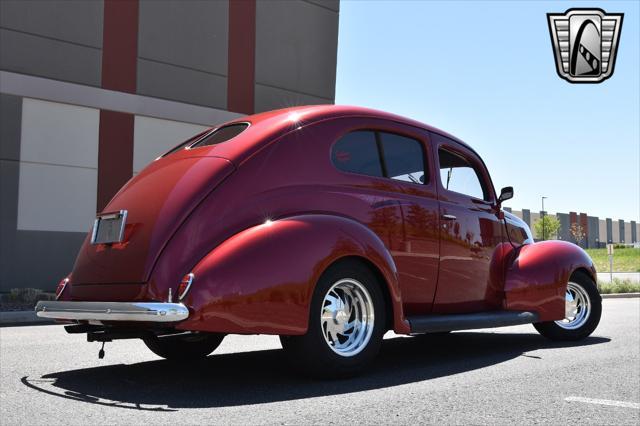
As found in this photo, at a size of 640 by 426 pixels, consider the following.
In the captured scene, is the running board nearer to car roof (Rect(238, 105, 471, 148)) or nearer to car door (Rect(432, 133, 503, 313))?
car door (Rect(432, 133, 503, 313))

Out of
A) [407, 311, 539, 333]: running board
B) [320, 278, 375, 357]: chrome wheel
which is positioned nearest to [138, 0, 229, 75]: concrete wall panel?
[407, 311, 539, 333]: running board

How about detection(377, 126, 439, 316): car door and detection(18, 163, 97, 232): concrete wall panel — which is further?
detection(18, 163, 97, 232): concrete wall panel

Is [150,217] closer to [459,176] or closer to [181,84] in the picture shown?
[459,176]

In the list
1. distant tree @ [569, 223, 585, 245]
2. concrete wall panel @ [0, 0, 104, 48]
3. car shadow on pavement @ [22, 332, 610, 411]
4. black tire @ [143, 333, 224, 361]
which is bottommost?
car shadow on pavement @ [22, 332, 610, 411]

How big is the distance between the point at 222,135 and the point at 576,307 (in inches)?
175

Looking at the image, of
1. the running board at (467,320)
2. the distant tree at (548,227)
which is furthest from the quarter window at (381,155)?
the distant tree at (548,227)

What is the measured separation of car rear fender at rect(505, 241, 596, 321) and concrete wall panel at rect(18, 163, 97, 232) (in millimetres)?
13419

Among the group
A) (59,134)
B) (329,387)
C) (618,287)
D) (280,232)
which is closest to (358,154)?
(280,232)

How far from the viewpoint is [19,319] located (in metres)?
11.6

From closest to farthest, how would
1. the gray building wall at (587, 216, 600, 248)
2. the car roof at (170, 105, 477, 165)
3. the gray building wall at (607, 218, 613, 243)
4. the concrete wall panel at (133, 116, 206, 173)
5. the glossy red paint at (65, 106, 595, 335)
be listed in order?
the glossy red paint at (65, 106, 595, 335) → the car roof at (170, 105, 477, 165) → the concrete wall panel at (133, 116, 206, 173) → the gray building wall at (587, 216, 600, 248) → the gray building wall at (607, 218, 613, 243)

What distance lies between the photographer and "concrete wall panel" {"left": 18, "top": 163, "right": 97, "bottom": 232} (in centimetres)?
1675

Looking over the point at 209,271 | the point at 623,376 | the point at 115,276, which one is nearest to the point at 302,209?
the point at 209,271

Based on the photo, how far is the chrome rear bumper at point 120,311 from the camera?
4027 mm

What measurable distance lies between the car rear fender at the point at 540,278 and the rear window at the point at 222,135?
3049mm
